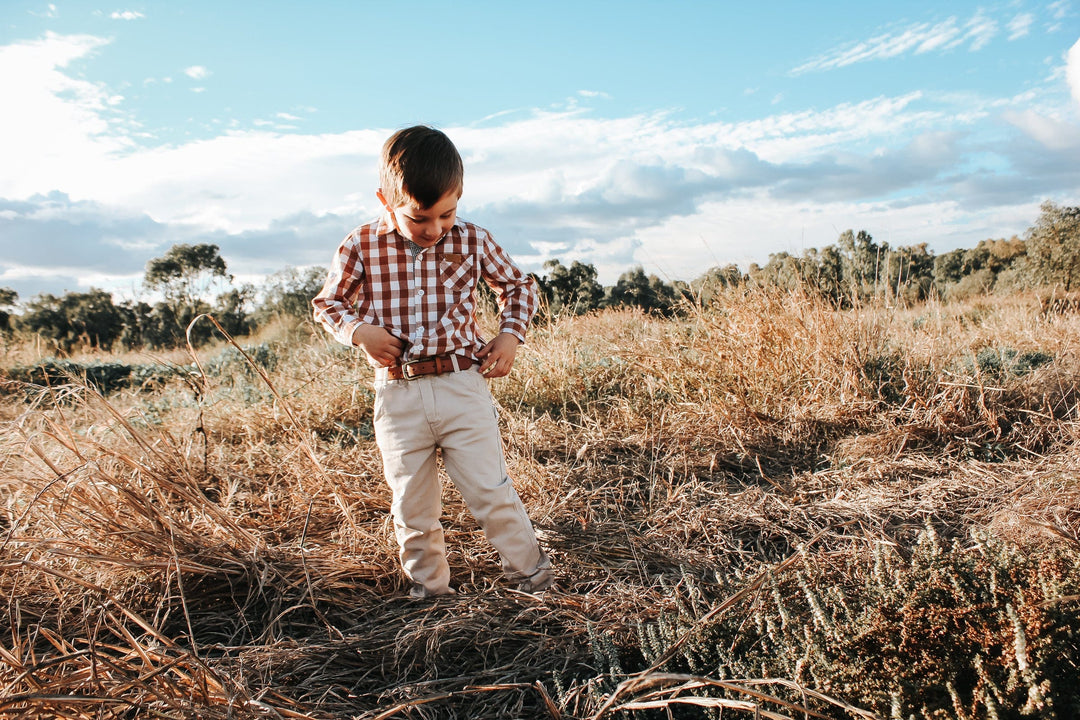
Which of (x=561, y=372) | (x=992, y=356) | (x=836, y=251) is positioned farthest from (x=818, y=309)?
(x=561, y=372)

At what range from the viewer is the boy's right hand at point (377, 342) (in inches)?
80.9

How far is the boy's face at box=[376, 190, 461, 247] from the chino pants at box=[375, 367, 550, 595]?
0.45 m

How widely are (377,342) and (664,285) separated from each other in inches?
138

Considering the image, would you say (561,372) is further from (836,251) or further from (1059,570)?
(1059,570)

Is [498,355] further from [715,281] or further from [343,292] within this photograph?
[715,281]

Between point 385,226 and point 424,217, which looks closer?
point 424,217

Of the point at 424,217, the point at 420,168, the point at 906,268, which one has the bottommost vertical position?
the point at 906,268

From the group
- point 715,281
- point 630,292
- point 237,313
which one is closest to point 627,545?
point 715,281

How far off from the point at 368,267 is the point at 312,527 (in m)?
1.20

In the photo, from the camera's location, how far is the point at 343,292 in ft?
Answer: 7.20

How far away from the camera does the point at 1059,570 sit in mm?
1544

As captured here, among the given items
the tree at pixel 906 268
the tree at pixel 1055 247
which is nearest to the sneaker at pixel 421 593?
the tree at pixel 906 268

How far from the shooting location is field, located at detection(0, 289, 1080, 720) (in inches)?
55.8

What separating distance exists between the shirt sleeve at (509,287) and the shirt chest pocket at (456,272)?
0.07 m
